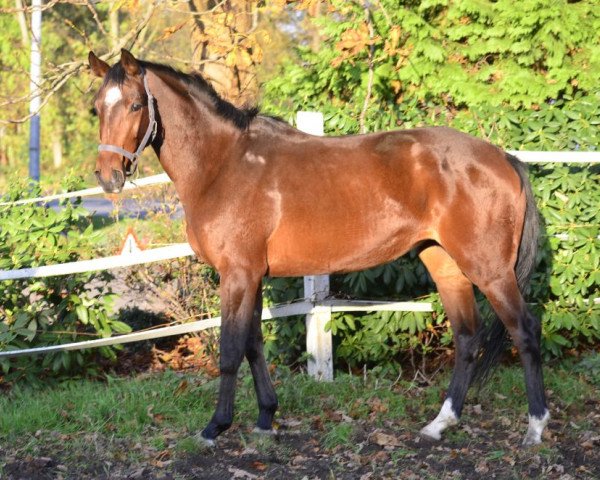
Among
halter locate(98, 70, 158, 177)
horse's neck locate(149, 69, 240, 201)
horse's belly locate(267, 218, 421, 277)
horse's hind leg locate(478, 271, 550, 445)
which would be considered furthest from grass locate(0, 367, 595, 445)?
halter locate(98, 70, 158, 177)

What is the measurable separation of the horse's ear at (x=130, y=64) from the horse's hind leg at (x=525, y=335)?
232 cm

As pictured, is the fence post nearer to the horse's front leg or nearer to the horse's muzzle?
the horse's front leg

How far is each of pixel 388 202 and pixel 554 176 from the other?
1.89 m

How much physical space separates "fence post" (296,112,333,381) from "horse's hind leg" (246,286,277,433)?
3.81ft

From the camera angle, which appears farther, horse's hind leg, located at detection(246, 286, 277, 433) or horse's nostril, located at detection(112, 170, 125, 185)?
horse's hind leg, located at detection(246, 286, 277, 433)

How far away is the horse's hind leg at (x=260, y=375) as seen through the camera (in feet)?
16.6

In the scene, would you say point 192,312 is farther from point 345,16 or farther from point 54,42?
point 54,42

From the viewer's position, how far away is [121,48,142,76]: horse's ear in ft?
15.4

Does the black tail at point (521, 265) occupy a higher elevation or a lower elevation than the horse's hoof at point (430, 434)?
higher

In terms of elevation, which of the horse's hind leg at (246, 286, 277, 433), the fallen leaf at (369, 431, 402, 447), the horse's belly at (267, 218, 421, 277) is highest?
the horse's belly at (267, 218, 421, 277)

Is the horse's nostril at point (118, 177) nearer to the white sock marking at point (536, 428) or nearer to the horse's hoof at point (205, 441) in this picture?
the horse's hoof at point (205, 441)

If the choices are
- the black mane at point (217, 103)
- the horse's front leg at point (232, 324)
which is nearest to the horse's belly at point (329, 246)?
the horse's front leg at point (232, 324)

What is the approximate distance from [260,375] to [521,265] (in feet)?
5.51

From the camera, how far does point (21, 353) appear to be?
5.84 meters
